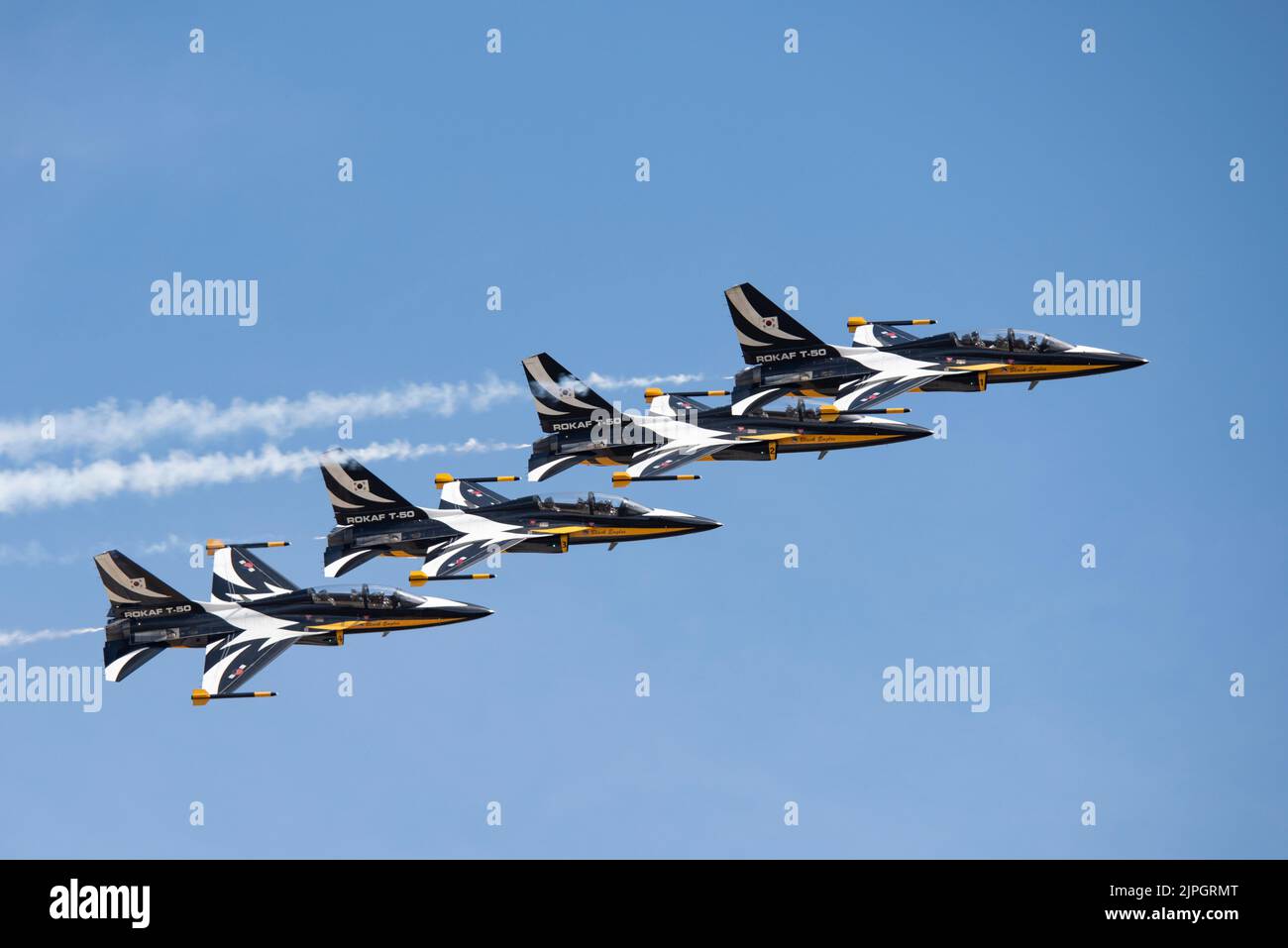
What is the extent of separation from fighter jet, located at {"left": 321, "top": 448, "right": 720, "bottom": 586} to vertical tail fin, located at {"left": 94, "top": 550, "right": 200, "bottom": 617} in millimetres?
6491

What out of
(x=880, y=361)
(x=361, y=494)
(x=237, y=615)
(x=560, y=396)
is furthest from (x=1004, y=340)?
(x=237, y=615)

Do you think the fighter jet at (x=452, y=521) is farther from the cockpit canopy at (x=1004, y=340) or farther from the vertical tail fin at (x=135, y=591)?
the cockpit canopy at (x=1004, y=340)

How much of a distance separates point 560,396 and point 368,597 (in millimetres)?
12335

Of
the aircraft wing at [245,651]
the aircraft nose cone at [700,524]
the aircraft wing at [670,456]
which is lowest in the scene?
the aircraft wing at [245,651]

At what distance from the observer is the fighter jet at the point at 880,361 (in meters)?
96.6

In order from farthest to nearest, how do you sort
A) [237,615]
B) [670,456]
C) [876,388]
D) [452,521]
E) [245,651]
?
1. [876,388]
2. [452,521]
3. [670,456]
4. [237,615]
5. [245,651]

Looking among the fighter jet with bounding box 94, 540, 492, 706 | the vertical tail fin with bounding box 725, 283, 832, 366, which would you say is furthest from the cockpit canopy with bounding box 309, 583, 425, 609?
the vertical tail fin with bounding box 725, 283, 832, 366

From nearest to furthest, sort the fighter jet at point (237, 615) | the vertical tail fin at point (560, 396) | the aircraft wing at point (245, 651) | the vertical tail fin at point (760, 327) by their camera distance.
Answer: the aircraft wing at point (245, 651) < the fighter jet at point (237, 615) < the vertical tail fin at point (560, 396) < the vertical tail fin at point (760, 327)

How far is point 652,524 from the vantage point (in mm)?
94188

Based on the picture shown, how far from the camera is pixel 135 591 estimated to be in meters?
91.5

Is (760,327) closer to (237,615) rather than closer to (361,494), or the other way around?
(361,494)

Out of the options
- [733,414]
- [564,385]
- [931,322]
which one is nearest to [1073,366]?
[931,322]

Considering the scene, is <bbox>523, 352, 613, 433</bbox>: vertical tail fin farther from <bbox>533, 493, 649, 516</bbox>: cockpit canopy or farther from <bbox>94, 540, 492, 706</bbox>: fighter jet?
<bbox>94, 540, 492, 706</bbox>: fighter jet

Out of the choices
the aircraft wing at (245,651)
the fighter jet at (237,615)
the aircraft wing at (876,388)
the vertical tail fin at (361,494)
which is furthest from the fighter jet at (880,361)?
the aircraft wing at (245,651)
